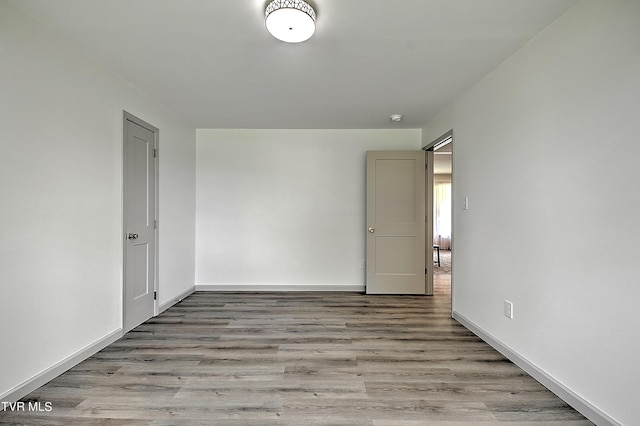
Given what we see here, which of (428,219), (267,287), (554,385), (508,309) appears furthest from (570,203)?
(267,287)

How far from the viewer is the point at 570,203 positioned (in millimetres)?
1850

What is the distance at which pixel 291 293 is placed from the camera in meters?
4.42

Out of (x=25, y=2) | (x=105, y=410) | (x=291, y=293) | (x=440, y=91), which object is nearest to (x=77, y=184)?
(x=25, y=2)

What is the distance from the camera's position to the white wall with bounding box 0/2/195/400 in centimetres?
184

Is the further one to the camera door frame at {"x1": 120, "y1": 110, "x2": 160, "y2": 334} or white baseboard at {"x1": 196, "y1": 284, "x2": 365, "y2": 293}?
white baseboard at {"x1": 196, "y1": 284, "x2": 365, "y2": 293}

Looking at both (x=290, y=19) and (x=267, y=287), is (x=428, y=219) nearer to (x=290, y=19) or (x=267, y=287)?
(x=267, y=287)

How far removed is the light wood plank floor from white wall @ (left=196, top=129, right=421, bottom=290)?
49.7 inches

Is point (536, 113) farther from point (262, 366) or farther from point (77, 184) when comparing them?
point (77, 184)

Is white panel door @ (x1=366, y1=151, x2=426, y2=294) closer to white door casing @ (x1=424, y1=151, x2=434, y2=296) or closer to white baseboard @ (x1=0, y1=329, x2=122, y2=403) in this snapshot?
white door casing @ (x1=424, y1=151, x2=434, y2=296)

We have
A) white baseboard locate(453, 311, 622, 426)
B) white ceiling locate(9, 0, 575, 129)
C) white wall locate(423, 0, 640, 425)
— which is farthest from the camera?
white ceiling locate(9, 0, 575, 129)

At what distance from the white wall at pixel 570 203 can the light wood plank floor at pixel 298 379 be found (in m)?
0.34

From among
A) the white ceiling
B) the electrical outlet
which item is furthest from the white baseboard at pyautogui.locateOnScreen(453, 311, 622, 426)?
the white ceiling

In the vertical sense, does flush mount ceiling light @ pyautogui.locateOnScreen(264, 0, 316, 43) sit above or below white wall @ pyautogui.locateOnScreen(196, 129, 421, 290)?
above

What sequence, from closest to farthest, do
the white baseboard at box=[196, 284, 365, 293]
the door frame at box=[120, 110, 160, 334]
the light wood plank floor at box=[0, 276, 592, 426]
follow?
the light wood plank floor at box=[0, 276, 592, 426] < the door frame at box=[120, 110, 160, 334] < the white baseboard at box=[196, 284, 365, 293]
